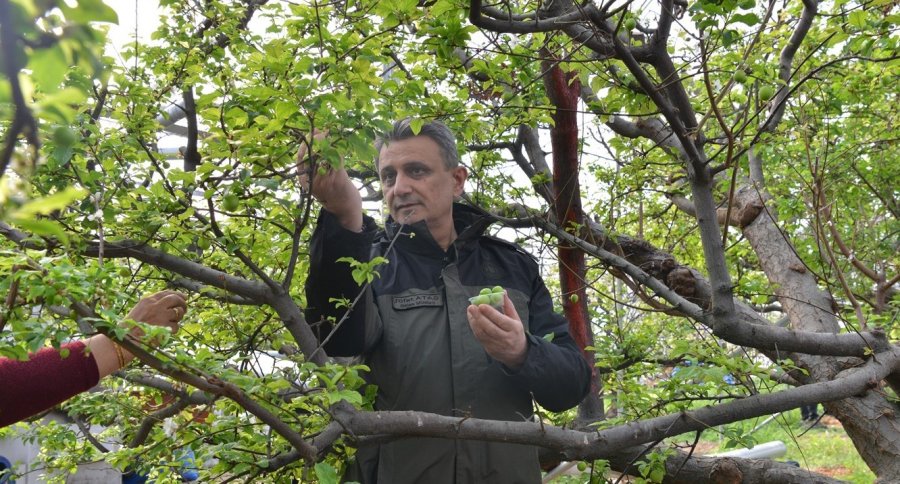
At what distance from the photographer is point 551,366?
2.33 m

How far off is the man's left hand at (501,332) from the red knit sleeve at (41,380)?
107cm

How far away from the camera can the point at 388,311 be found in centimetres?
254

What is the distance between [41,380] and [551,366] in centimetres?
143

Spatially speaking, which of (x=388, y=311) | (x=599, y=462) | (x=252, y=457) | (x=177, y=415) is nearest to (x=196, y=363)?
(x=252, y=457)

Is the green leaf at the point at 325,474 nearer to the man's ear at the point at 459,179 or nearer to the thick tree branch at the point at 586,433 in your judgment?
the thick tree branch at the point at 586,433

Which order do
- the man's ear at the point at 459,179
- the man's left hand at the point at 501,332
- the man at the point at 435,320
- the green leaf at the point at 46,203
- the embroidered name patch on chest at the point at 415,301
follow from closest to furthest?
the green leaf at the point at 46,203, the man's left hand at the point at 501,332, the man at the point at 435,320, the embroidered name patch on chest at the point at 415,301, the man's ear at the point at 459,179

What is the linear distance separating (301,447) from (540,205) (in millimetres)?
2939

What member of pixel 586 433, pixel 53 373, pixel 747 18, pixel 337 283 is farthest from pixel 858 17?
pixel 53 373

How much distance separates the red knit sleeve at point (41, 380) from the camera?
1.97m

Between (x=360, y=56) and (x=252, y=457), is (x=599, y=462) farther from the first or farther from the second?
(x=360, y=56)

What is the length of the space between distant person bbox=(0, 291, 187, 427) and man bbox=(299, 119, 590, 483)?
1.91 feet

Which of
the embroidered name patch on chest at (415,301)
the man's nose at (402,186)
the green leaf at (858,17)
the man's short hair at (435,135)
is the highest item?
the green leaf at (858,17)

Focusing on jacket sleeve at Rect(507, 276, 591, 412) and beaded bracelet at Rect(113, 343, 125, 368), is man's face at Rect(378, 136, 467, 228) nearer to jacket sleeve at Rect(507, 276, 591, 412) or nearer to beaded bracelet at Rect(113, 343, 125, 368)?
jacket sleeve at Rect(507, 276, 591, 412)

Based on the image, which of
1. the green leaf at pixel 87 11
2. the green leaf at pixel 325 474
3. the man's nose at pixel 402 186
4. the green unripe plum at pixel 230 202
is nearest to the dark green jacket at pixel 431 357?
the man's nose at pixel 402 186
